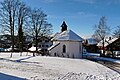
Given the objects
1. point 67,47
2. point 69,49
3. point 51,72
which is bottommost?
point 51,72

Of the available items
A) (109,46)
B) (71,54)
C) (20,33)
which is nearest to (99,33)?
(109,46)

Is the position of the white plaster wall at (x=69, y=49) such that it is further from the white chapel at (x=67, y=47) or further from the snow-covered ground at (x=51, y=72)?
the snow-covered ground at (x=51, y=72)

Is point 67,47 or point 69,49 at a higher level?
point 67,47

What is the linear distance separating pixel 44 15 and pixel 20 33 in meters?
7.59

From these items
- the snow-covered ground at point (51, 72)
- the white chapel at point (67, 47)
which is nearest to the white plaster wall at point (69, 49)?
the white chapel at point (67, 47)

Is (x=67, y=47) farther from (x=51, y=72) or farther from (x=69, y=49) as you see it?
(x=51, y=72)

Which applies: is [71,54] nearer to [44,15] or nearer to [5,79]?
[44,15]

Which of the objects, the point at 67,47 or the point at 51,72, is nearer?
the point at 51,72

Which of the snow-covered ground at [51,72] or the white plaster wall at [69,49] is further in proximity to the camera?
the white plaster wall at [69,49]

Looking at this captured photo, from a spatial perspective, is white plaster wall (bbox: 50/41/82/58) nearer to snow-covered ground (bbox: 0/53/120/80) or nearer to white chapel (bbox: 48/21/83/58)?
white chapel (bbox: 48/21/83/58)

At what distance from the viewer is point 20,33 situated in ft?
161

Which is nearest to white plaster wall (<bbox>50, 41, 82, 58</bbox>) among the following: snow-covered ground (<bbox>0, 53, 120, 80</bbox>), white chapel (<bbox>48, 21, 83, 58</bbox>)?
white chapel (<bbox>48, 21, 83, 58</bbox>)

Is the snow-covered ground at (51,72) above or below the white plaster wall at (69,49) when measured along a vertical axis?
below

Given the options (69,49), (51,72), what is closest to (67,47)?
(69,49)
